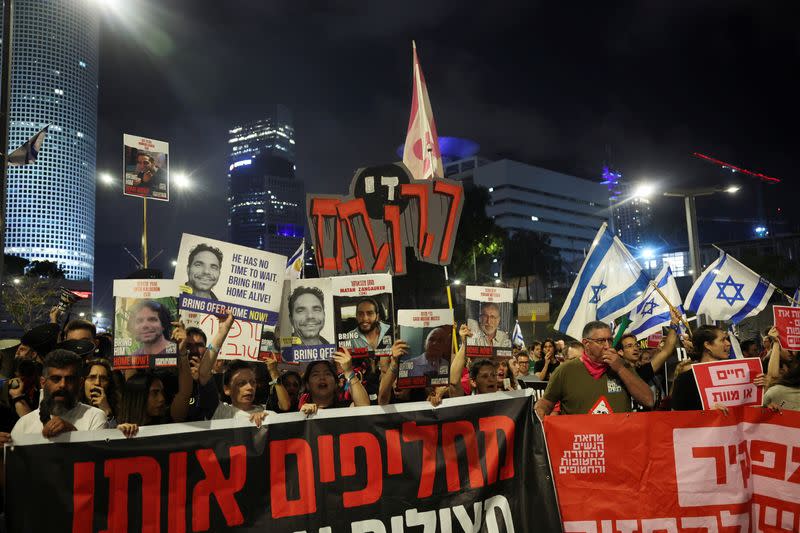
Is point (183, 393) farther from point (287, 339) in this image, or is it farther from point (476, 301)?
point (476, 301)

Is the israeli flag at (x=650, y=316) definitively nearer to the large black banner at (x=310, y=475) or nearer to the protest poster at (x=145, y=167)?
the large black banner at (x=310, y=475)

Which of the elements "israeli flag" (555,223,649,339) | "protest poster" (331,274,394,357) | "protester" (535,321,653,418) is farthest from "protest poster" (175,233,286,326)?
"israeli flag" (555,223,649,339)

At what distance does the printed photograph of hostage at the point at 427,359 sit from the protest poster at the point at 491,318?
68 cm

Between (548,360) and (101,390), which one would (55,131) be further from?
(101,390)

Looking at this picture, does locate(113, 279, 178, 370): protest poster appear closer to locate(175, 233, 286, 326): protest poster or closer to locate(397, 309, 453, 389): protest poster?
locate(175, 233, 286, 326): protest poster

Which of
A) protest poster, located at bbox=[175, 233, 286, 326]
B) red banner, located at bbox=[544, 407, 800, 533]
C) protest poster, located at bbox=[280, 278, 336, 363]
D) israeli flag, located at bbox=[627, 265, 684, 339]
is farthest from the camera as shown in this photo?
israeli flag, located at bbox=[627, 265, 684, 339]

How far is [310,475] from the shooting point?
4449mm

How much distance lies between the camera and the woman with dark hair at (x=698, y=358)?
218 inches

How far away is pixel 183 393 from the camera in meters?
4.85

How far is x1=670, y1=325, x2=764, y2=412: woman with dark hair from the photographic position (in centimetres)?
553

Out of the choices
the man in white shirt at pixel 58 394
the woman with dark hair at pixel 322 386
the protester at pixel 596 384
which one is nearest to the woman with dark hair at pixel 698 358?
the protester at pixel 596 384

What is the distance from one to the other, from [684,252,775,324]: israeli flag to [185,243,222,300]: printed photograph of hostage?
737 cm

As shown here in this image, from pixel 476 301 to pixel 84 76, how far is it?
18056 cm

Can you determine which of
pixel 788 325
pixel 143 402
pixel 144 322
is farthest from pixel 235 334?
pixel 788 325
